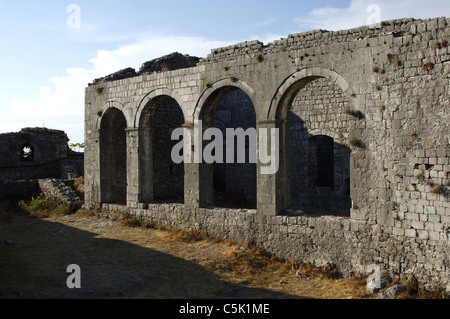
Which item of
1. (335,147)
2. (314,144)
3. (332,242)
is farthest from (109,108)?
(332,242)

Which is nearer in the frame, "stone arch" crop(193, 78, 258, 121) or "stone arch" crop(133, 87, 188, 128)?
"stone arch" crop(193, 78, 258, 121)

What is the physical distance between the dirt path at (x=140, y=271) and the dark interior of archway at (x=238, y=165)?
17.8 ft

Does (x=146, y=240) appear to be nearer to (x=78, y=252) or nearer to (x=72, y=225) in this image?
(x=78, y=252)

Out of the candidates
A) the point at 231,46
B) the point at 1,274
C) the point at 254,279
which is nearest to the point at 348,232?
the point at 254,279

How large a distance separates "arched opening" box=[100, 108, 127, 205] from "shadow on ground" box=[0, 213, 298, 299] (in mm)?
3130

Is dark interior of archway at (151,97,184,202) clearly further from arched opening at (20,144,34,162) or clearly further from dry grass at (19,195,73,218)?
arched opening at (20,144,34,162)

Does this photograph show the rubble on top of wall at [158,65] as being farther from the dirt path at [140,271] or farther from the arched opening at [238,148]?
the dirt path at [140,271]

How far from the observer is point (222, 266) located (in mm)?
8469

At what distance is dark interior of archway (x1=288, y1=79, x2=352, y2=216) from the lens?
1316 centimetres

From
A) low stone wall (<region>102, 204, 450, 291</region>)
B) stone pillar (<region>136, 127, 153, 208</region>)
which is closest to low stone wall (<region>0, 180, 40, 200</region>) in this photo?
stone pillar (<region>136, 127, 153, 208</region>)

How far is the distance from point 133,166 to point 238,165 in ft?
17.5

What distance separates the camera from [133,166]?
41.0 ft

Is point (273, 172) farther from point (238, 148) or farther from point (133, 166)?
point (238, 148)

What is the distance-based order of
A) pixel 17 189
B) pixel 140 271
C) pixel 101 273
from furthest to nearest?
pixel 17 189 → pixel 140 271 → pixel 101 273
